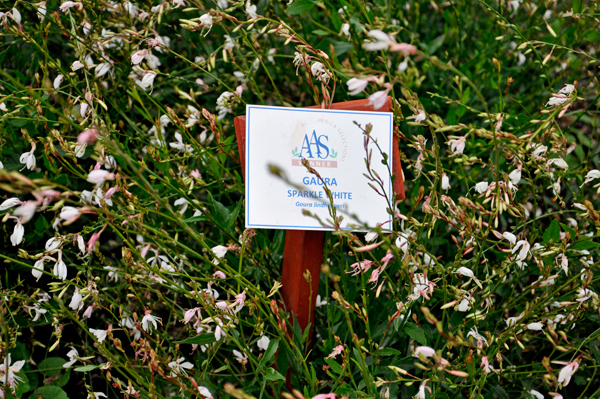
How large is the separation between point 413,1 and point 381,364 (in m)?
1.65

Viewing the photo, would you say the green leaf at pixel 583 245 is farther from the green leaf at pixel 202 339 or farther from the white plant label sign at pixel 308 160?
the green leaf at pixel 202 339

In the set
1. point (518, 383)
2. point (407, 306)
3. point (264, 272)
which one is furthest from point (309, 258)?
point (518, 383)

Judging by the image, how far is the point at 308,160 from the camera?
1183 millimetres

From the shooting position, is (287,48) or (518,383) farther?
(287,48)

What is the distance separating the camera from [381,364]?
1.22 metres

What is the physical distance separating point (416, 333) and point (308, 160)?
0.47 meters

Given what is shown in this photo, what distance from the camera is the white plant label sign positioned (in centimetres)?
117

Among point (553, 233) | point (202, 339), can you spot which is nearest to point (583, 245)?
point (553, 233)

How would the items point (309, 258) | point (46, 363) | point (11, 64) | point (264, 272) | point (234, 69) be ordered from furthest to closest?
point (234, 69) < point (11, 64) < point (46, 363) < point (264, 272) < point (309, 258)

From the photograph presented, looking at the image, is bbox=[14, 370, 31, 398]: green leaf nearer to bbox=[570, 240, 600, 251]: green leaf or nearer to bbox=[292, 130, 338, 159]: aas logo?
bbox=[292, 130, 338, 159]: aas logo

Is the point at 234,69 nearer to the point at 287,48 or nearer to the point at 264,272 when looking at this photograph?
the point at 287,48

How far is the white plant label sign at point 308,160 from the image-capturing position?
1.17 meters

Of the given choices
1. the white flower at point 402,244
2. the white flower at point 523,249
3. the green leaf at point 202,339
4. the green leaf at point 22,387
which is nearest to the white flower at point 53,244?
the green leaf at point 202,339

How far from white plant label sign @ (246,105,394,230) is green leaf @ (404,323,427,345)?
0.25 metres
